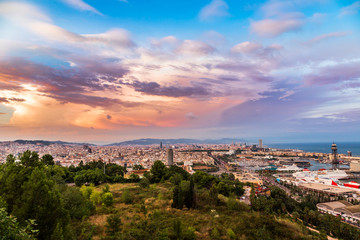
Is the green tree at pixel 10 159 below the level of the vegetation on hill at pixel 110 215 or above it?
above

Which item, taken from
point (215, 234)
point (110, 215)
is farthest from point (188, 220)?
point (110, 215)

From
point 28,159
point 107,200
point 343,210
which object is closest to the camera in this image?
point 28,159

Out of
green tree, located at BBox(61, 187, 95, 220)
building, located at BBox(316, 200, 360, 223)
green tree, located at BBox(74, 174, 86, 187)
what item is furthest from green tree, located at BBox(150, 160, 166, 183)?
building, located at BBox(316, 200, 360, 223)

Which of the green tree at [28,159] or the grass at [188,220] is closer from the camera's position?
the grass at [188,220]

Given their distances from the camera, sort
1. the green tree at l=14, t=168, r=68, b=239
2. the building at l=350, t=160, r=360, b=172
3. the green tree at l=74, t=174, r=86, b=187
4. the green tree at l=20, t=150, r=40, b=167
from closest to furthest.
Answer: the green tree at l=14, t=168, r=68, b=239, the green tree at l=20, t=150, r=40, b=167, the green tree at l=74, t=174, r=86, b=187, the building at l=350, t=160, r=360, b=172

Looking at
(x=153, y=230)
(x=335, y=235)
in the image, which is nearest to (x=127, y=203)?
(x=153, y=230)

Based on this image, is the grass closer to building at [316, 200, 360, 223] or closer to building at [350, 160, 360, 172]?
building at [316, 200, 360, 223]

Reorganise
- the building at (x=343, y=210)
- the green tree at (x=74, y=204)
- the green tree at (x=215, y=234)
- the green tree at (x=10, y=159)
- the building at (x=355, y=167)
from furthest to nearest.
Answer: the building at (x=355, y=167), the building at (x=343, y=210), the green tree at (x=10, y=159), the green tree at (x=74, y=204), the green tree at (x=215, y=234)

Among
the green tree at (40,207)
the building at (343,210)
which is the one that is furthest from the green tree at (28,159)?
the building at (343,210)

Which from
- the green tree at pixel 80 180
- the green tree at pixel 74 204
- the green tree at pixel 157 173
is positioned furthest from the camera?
the green tree at pixel 157 173

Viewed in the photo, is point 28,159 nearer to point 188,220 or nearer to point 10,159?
point 10,159

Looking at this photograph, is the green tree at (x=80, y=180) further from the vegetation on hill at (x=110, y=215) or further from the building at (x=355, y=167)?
the building at (x=355, y=167)
